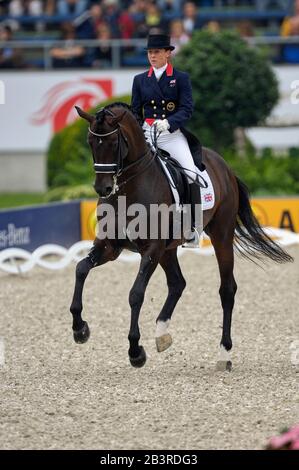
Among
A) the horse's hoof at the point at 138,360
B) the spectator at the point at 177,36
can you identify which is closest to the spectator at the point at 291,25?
the spectator at the point at 177,36

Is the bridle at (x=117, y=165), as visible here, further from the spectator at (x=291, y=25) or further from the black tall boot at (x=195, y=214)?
the spectator at (x=291, y=25)

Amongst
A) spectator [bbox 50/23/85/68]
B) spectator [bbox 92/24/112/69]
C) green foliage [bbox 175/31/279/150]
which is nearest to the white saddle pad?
green foliage [bbox 175/31/279/150]

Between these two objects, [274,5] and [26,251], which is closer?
[26,251]

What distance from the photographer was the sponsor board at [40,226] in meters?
13.2

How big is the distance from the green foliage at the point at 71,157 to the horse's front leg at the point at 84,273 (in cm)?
978

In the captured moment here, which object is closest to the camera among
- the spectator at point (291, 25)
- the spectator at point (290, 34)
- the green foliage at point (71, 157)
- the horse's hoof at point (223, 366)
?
the horse's hoof at point (223, 366)

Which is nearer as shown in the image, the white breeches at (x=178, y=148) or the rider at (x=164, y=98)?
the rider at (x=164, y=98)

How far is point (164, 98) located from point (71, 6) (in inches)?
606

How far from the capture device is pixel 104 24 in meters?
21.1

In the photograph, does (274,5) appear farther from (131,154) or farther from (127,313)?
(131,154)

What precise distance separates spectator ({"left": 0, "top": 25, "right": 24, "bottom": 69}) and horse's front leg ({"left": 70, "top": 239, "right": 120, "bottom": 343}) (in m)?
14.8
